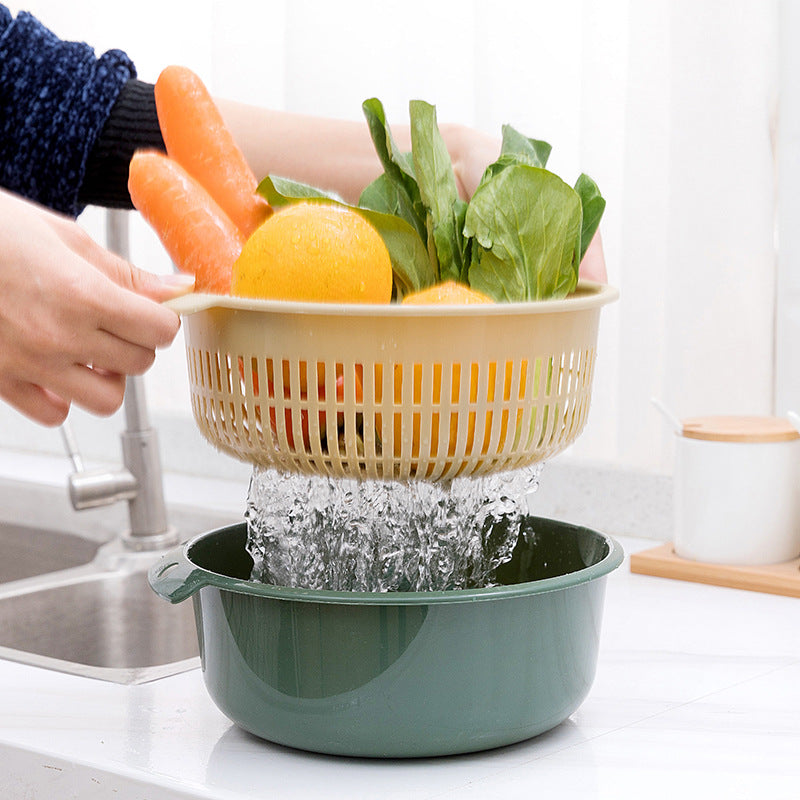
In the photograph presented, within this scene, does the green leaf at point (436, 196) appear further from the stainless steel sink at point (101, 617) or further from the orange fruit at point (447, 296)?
the stainless steel sink at point (101, 617)

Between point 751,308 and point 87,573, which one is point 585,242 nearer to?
point 751,308

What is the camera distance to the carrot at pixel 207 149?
759 millimetres

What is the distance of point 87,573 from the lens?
4.59 feet

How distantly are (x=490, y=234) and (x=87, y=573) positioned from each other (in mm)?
845

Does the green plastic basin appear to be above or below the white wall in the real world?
below

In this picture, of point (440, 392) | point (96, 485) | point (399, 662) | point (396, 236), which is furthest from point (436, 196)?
point (96, 485)

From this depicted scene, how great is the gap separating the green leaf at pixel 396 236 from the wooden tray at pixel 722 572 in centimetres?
49

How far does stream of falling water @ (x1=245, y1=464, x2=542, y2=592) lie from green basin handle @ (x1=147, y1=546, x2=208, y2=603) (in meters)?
0.05

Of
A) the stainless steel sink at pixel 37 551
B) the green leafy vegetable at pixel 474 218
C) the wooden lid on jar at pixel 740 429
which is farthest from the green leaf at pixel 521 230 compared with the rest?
the stainless steel sink at pixel 37 551

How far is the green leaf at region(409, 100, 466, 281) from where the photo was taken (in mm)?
724

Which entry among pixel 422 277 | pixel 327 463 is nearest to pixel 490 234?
pixel 422 277

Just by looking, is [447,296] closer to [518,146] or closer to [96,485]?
[518,146]

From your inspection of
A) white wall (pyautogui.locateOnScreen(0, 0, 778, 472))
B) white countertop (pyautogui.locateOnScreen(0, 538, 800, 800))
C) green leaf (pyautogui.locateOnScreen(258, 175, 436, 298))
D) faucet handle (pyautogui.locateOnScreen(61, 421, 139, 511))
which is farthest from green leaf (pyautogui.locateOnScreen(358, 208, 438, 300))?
faucet handle (pyautogui.locateOnScreen(61, 421, 139, 511))

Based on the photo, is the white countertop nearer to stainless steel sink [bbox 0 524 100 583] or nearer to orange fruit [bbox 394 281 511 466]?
orange fruit [bbox 394 281 511 466]
